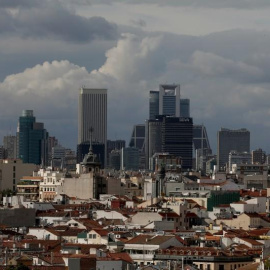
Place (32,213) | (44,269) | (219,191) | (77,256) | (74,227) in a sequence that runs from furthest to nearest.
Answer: (219,191), (32,213), (74,227), (77,256), (44,269)

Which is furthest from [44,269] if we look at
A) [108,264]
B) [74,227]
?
[74,227]

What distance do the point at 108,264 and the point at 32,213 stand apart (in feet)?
194

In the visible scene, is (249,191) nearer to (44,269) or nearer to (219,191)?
(219,191)

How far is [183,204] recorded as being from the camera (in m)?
160

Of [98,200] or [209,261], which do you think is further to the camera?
[98,200]

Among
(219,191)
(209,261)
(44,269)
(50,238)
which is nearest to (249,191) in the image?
(219,191)

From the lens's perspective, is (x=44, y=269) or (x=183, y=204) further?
(x=183, y=204)

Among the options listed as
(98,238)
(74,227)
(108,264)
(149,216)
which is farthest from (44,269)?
(149,216)

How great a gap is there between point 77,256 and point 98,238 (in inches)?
967

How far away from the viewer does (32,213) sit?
500 feet

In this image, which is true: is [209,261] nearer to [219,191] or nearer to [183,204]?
[183,204]

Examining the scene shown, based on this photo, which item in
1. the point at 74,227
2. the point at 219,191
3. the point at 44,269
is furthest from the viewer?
the point at 219,191

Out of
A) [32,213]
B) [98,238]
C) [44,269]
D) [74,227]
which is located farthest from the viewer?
[32,213]

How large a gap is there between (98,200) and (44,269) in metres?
99.4
